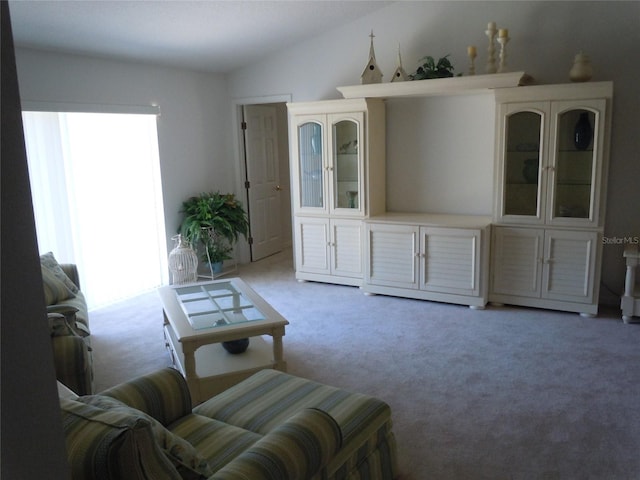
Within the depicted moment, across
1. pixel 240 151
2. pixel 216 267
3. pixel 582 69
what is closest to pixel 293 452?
pixel 582 69

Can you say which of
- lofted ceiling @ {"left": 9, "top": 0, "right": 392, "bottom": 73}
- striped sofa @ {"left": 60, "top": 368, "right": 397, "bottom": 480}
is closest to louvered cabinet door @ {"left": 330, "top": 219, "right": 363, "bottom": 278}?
lofted ceiling @ {"left": 9, "top": 0, "right": 392, "bottom": 73}

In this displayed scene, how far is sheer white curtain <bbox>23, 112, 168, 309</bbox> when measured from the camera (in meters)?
4.62

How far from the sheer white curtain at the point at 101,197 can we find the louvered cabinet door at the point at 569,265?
3.77 meters

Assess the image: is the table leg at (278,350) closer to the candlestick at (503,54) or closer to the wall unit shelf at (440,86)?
the wall unit shelf at (440,86)

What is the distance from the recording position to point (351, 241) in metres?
5.39

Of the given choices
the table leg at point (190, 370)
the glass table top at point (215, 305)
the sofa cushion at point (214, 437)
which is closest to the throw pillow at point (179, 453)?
the sofa cushion at point (214, 437)

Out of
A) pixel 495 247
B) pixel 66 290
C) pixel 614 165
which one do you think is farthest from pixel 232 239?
pixel 614 165

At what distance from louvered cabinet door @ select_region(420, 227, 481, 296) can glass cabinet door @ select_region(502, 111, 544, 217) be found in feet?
1.38

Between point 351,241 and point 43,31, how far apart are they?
124 inches

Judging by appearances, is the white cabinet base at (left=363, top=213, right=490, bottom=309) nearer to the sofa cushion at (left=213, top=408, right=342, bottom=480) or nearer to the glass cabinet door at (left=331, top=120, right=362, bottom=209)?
the glass cabinet door at (left=331, top=120, right=362, bottom=209)

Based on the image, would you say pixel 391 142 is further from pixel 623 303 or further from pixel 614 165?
pixel 623 303

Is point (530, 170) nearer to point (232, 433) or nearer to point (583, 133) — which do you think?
point (583, 133)

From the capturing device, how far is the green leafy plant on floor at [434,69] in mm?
4730

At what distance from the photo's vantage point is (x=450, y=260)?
4.77 metres
